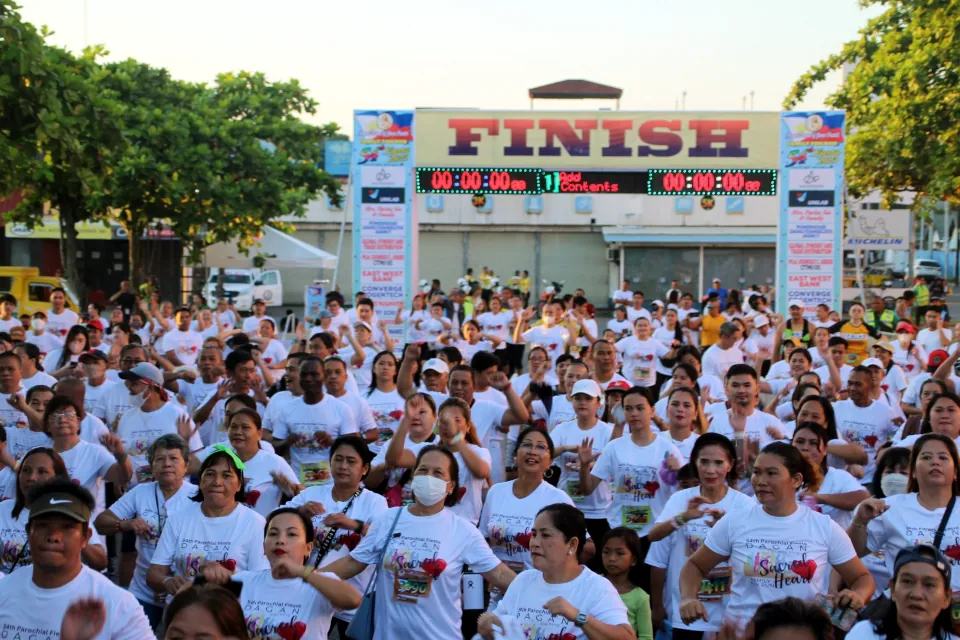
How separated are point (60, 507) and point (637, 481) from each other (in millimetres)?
3793

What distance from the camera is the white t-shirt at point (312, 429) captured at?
27.1 ft

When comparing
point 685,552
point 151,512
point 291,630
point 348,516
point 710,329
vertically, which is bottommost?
point 291,630

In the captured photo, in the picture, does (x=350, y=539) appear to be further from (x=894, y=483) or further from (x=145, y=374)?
(x=894, y=483)

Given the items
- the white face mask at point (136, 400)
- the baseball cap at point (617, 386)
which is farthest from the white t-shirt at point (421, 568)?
the white face mask at point (136, 400)

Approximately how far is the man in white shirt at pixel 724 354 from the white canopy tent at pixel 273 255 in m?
17.9

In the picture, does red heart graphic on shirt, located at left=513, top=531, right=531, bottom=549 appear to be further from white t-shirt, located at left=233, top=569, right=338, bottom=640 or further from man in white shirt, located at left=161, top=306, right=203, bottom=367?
man in white shirt, located at left=161, top=306, right=203, bottom=367

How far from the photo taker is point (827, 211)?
20219 mm

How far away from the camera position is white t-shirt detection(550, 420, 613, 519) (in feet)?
25.9

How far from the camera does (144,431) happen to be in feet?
27.6

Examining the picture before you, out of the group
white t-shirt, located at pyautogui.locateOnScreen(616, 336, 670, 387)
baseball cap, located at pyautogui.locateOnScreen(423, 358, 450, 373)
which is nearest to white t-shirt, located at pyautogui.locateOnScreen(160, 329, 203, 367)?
white t-shirt, located at pyautogui.locateOnScreen(616, 336, 670, 387)

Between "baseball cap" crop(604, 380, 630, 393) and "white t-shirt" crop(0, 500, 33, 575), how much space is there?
15.2 feet

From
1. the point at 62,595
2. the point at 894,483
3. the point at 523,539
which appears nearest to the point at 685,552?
the point at 523,539

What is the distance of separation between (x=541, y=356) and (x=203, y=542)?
5.08 m

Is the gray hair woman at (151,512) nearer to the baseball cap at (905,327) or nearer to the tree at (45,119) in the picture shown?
the tree at (45,119)
